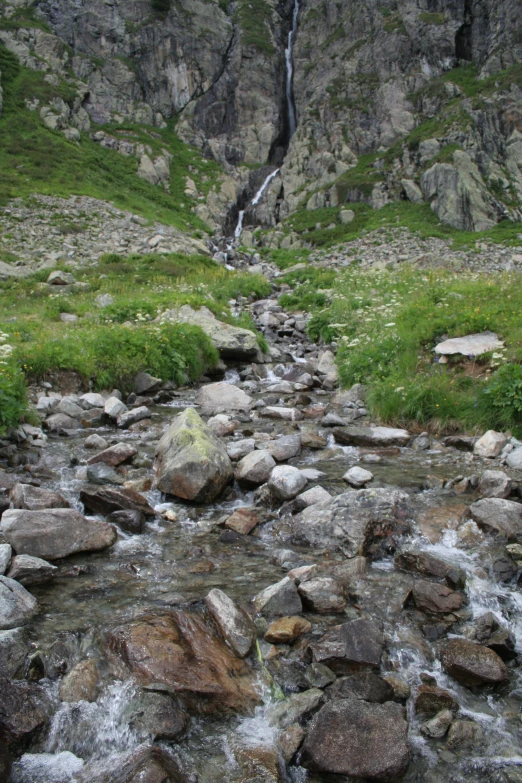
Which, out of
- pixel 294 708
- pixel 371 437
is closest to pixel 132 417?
pixel 371 437

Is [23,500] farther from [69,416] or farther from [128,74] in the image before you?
[128,74]

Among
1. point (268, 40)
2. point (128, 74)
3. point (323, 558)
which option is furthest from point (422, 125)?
point (323, 558)

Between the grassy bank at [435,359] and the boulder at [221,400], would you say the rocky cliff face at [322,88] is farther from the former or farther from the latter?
the boulder at [221,400]

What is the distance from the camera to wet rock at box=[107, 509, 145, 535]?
5.63 meters

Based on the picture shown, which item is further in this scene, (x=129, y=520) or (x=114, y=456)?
(x=114, y=456)

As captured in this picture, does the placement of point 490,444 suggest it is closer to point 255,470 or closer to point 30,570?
point 255,470

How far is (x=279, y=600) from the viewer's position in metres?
4.29

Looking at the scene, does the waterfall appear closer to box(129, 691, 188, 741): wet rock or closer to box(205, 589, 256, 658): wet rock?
box(205, 589, 256, 658): wet rock

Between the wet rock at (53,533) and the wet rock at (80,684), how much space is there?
1.57m

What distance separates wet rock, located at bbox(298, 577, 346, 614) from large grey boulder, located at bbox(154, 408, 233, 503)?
2.22m

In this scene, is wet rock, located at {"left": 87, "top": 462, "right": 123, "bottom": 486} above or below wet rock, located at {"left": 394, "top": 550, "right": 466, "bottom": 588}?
below

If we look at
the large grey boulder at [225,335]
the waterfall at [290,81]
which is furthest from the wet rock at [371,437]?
the waterfall at [290,81]

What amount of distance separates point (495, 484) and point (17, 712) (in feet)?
17.9

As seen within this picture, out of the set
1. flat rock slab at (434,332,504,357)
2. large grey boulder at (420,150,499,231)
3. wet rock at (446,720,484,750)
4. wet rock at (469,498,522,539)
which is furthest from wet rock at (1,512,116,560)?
large grey boulder at (420,150,499,231)
